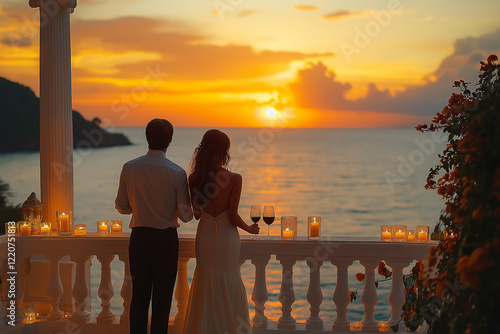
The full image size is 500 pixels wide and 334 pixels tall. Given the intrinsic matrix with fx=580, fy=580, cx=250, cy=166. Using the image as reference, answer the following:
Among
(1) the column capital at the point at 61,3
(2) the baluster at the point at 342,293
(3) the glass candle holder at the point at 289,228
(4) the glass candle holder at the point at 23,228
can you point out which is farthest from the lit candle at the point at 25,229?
(2) the baluster at the point at 342,293

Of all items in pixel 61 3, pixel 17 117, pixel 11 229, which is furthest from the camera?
pixel 17 117

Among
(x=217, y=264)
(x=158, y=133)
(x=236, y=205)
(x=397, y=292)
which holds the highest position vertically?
(x=158, y=133)

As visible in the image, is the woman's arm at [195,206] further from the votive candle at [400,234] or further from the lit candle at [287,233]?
the votive candle at [400,234]

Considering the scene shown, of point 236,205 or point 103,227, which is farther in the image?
point 103,227

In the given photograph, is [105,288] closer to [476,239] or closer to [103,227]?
[103,227]

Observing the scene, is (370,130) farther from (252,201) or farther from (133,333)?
(133,333)

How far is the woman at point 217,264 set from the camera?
11.6 ft

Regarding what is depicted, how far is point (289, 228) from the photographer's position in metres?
3.91

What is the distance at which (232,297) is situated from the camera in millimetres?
3664

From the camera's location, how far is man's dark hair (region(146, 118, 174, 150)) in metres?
3.43

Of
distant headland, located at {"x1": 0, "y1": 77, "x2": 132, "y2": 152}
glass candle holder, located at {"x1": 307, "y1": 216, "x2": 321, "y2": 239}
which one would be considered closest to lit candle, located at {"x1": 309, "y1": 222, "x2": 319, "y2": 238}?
glass candle holder, located at {"x1": 307, "y1": 216, "x2": 321, "y2": 239}

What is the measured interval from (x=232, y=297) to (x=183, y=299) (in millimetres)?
475

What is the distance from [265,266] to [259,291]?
0.76 ft

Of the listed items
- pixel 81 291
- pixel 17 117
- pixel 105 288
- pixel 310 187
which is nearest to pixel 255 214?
pixel 105 288
